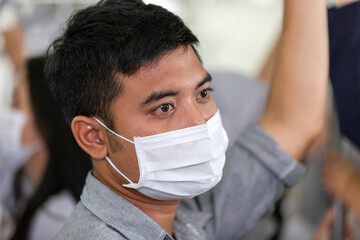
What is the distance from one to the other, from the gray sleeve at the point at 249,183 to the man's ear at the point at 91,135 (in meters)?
0.34

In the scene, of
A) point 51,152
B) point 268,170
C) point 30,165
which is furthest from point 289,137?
point 30,165

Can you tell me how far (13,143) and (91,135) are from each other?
1225 mm

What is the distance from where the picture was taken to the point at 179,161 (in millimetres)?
866

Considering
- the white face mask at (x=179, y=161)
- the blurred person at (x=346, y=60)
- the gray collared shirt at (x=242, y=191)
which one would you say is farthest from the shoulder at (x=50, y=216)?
the blurred person at (x=346, y=60)

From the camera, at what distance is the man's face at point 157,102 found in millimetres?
835

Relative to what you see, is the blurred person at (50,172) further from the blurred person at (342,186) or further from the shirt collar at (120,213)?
the blurred person at (342,186)

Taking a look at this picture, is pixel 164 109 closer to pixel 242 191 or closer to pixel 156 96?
pixel 156 96

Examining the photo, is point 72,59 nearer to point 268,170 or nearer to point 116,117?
point 116,117

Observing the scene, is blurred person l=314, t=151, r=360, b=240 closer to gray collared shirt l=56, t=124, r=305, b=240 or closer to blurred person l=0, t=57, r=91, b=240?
gray collared shirt l=56, t=124, r=305, b=240

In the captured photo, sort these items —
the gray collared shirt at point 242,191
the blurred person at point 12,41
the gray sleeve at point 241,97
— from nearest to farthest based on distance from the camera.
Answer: the gray collared shirt at point 242,191, the gray sleeve at point 241,97, the blurred person at point 12,41

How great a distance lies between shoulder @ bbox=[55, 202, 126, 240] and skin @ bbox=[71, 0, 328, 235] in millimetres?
93

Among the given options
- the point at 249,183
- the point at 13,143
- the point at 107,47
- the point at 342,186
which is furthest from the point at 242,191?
the point at 13,143

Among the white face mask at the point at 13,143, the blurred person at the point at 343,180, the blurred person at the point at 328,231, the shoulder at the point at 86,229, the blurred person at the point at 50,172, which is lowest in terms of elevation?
the blurred person at the point at 328,231

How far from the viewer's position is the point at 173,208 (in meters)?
0.98
